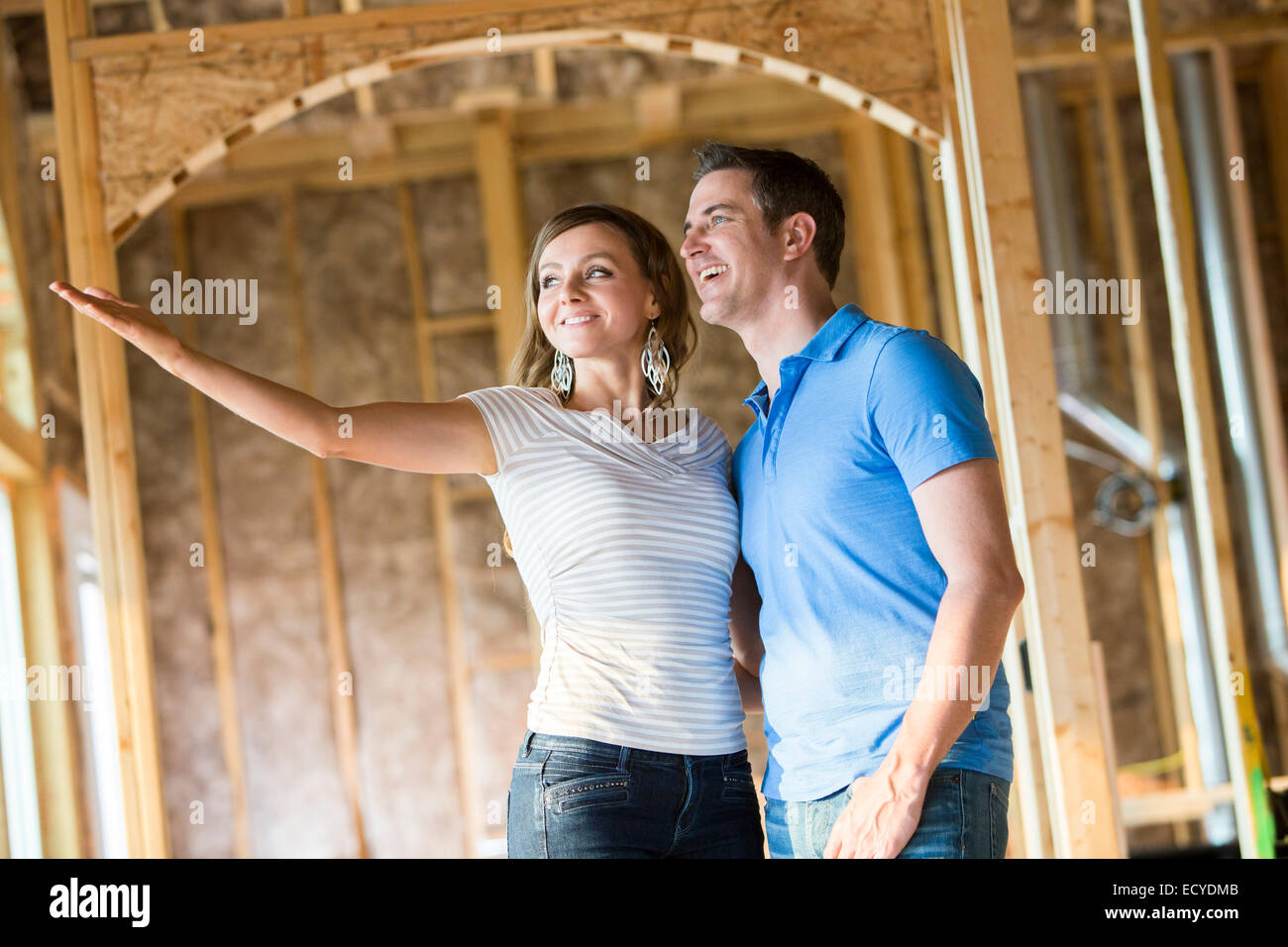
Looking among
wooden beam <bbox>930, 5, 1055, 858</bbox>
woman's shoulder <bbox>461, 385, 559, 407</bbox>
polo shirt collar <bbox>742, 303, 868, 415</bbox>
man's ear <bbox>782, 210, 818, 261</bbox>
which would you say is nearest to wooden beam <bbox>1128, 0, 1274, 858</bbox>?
wooden beam <bbox>930, 5, 1055, 858</bbox>

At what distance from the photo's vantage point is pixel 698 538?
1980mm

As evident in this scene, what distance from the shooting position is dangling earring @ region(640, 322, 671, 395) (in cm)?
224

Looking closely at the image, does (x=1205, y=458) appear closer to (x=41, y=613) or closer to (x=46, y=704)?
(x=41, y=613)

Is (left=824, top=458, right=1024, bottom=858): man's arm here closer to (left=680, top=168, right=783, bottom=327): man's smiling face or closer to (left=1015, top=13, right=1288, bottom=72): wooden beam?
(left=680, top=168, right=783, bottom=327): man's smiling face

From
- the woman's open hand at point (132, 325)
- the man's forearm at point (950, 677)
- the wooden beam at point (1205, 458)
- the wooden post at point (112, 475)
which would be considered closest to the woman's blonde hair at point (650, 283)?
the woman's open hand at point (132, 325)

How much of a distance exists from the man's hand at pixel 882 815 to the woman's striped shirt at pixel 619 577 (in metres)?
0.28

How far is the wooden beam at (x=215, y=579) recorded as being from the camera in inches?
241

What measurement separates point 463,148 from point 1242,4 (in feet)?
11.5

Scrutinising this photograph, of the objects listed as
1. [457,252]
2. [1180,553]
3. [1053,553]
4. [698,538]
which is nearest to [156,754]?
[698,538]

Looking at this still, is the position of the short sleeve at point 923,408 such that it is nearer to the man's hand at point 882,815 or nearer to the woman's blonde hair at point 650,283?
the man's hand at point 882,815

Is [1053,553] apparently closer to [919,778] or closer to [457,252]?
[919,778]

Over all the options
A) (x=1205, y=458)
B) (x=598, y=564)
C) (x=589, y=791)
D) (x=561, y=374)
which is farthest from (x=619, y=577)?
(x=1205, y=458)

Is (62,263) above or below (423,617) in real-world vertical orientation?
above

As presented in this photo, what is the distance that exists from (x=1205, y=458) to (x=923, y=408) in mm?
1693
